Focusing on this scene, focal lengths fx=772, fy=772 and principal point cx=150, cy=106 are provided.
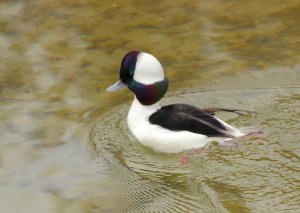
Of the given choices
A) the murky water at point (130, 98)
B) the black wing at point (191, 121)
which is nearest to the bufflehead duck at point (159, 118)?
the black wing at point (191, 121)

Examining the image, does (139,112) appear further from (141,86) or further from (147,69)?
(147,69)

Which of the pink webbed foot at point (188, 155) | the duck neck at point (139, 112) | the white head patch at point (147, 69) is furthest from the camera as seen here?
the duck neck at point (139, 112)

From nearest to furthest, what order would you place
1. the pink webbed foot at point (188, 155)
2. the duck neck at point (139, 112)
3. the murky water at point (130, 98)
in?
the murky water at point (130, 98) < the pink webbed foot at point (188, 155) < the duck neck at point (139, 112)

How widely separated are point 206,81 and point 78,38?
6.64 feet

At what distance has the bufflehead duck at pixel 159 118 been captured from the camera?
6.45 m

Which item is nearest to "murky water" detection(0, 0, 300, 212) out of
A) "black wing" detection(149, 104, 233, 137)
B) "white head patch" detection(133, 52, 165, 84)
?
"black wing" detection(149, 104, 233, 137)

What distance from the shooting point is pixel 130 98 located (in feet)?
25.2

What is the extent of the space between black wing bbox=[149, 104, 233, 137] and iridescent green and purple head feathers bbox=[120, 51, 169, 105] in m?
0.23

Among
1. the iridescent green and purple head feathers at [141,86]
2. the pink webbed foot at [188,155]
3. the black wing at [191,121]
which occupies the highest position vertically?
the iridescent green and purple head feathers at [141,86]

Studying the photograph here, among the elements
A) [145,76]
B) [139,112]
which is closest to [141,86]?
[145,76]

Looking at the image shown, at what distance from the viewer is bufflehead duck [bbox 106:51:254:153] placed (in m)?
6.45

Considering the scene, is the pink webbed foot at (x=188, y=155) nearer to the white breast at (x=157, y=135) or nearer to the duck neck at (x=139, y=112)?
the white breast at (x=157, y=135)

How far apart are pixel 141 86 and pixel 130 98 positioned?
846mm

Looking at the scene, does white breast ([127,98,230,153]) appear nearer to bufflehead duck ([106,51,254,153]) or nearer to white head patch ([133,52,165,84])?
bufflehead duck ([106,51,254,153])
